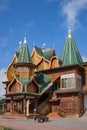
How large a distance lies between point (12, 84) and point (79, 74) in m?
9.67

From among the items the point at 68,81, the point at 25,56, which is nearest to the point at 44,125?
the point at 68,81

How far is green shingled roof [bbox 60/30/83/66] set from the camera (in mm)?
43656

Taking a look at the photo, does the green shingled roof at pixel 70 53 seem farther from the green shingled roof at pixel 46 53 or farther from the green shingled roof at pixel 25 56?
the green shingled roof at pixel 25 56

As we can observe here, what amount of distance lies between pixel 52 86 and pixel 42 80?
71.6 inches

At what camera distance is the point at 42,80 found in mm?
42094

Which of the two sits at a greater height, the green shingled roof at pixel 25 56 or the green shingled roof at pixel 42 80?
the green shingled roof at pixel 25 56

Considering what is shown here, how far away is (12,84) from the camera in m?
39.4

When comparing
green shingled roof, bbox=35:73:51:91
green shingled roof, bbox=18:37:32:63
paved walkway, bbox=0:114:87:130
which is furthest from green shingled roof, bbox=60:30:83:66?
paved walkway, bbox=0:114:87:130

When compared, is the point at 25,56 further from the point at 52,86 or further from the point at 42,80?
the point at 52,86

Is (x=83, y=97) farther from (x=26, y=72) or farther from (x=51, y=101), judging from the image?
(x=26, y=72)

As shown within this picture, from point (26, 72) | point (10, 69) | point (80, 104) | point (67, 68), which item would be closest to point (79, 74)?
point (67, 68)

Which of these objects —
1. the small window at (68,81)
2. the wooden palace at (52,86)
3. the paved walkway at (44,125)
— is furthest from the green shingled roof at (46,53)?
the paved walkway at (44,125)

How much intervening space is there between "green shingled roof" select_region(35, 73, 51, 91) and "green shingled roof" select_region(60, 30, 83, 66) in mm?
3749

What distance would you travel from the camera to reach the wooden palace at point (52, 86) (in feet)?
125
